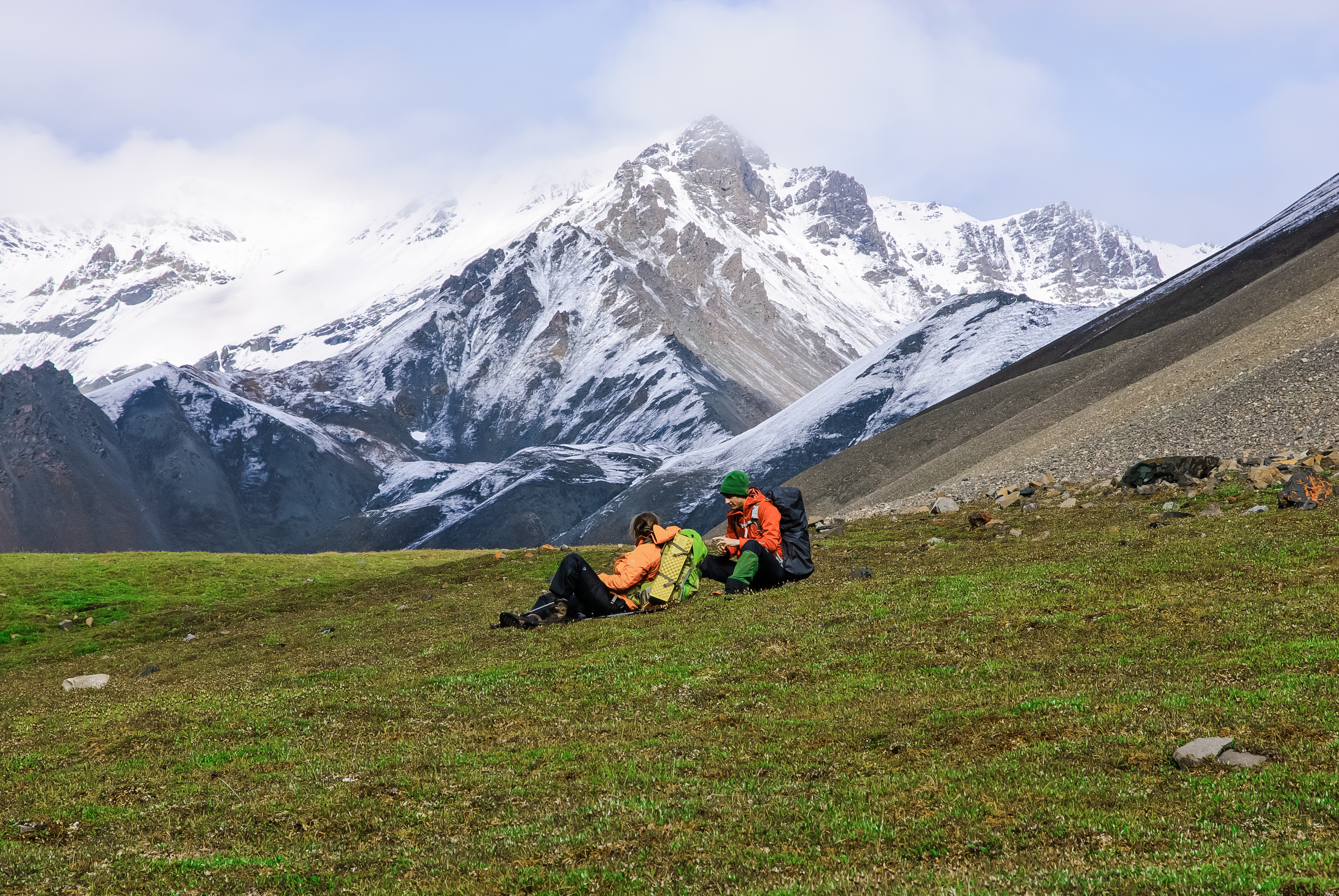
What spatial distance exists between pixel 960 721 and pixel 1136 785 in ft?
11.2

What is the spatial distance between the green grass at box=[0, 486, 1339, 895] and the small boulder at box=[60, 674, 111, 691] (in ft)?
2.03

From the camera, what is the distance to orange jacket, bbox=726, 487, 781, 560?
27703 millimetres

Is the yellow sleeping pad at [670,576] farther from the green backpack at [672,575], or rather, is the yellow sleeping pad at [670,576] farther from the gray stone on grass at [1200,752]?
the gray stone on grass at [1200,752]

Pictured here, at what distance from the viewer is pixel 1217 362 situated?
70.2 meters

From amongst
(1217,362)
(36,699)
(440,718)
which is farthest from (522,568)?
(1217,362)

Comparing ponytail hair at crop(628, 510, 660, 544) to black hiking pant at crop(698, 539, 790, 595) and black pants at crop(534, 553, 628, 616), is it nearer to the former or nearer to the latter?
black pants at crop(534, 553, 628, 616)

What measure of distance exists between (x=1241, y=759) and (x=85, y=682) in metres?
27.5

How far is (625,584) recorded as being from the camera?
27094mm

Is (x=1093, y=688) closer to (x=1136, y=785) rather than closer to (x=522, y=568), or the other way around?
(x=1136, y=785)

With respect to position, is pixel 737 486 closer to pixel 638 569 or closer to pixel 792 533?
pixel 792 533

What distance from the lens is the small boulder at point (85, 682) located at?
25.7m

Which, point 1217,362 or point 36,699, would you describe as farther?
point 1217,362

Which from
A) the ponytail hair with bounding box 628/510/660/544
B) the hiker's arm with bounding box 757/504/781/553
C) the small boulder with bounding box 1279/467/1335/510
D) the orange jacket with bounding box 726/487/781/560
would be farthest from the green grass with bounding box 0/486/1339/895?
the ponytail hair with bounding box 628/510/660/544

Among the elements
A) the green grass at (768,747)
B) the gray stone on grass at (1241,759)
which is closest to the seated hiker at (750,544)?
the green grass at (768,747)
